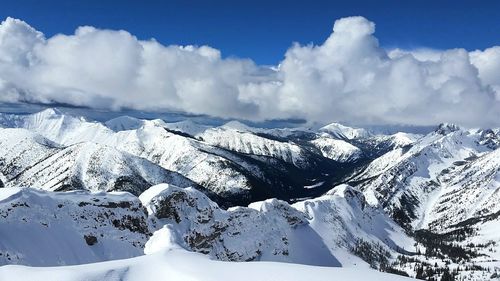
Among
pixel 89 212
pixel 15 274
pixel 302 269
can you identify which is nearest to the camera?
pixel 15 274

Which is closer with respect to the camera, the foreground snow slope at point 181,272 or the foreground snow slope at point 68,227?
the foreground snow slope at point 181,272

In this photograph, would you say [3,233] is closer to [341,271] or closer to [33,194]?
[33,194]

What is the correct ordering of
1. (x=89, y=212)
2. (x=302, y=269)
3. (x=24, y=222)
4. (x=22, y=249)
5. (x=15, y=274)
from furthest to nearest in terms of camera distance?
(x=89, y=212)
(x=24, y=222)
(x=22, y=249)
(x=302, y=269)
(x=15, y=274)

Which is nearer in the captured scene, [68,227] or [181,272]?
[181,272]

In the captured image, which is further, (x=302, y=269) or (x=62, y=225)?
(x=62, y=225)

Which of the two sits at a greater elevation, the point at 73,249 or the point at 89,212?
the point at 89,212

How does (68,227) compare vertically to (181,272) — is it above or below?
above

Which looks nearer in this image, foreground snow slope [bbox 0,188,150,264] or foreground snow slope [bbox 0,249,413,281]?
foreground snow slope [bbox 0,249,413,281]

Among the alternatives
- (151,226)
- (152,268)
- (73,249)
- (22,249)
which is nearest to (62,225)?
(73,249)
